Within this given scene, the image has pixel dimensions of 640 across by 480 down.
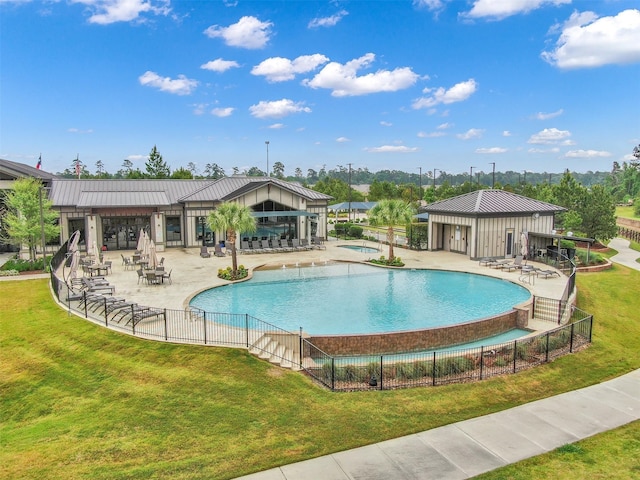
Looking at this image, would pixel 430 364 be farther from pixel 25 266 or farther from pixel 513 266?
pixel 25 266

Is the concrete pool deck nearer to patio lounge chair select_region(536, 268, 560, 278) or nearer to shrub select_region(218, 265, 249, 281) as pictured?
patio lounge chair select_region(536, 268, 560, 278)

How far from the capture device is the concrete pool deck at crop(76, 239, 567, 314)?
21.1 meters

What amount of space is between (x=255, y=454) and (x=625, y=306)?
20414 millimetres

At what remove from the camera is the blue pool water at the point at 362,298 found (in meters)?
18.0

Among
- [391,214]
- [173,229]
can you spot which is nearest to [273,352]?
[391,214]

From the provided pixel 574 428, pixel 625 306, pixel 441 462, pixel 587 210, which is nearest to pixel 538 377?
pixel 574 428

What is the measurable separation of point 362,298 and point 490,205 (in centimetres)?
1550

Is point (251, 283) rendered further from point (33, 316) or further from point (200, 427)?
point (200, 427)

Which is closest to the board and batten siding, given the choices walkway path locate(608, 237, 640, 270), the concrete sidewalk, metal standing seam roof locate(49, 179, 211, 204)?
walkway path locate(608, 237, 640, 270)

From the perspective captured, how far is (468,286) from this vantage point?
2450 cm

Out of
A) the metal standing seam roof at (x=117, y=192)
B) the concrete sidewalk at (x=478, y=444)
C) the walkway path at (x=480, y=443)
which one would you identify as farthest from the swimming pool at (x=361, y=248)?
the concrete sidewalk at (x=478, y=444)

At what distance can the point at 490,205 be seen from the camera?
32562 millimetres

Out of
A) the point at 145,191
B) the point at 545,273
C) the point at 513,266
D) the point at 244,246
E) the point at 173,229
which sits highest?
the point at 145,191

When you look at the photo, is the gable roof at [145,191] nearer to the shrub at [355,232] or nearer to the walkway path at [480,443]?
the shrub at [355,232]
